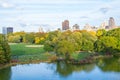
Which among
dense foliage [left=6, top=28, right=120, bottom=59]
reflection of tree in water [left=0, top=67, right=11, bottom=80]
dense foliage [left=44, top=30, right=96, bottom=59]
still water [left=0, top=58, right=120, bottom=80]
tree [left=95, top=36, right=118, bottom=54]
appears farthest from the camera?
tree [left=95, top=36, right=118, bottom=54]

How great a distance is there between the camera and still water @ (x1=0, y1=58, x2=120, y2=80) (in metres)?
23.5

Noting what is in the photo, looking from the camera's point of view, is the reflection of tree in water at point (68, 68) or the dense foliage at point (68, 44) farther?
the dense foliage at point (68, 44)

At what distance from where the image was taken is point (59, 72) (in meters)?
26.7

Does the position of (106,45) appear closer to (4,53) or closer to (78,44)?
(78,44)

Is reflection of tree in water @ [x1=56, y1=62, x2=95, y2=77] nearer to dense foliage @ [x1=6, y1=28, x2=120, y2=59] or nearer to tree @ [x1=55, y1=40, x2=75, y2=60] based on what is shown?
tree @ [x1=55, y1=40, x2=75, y2=60]

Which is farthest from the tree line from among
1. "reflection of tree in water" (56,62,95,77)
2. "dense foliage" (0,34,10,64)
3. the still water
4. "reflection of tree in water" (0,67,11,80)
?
"reflection of tree in water" (56,62,95,77)

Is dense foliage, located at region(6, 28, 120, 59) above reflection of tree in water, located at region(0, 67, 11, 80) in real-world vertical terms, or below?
above

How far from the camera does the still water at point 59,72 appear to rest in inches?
925

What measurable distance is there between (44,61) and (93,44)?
11784 millimetres

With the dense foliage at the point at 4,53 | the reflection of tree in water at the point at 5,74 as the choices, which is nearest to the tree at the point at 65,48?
the dense foliage at the point at 4,53

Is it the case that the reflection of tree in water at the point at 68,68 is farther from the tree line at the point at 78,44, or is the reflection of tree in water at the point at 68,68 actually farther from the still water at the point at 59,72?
the tree line at the point at 78,44

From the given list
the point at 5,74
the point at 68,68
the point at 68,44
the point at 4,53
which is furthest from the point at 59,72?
the point at 68,44

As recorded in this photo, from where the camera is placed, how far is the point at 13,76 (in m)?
24.7

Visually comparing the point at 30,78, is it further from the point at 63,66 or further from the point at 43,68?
the point at 63,66
